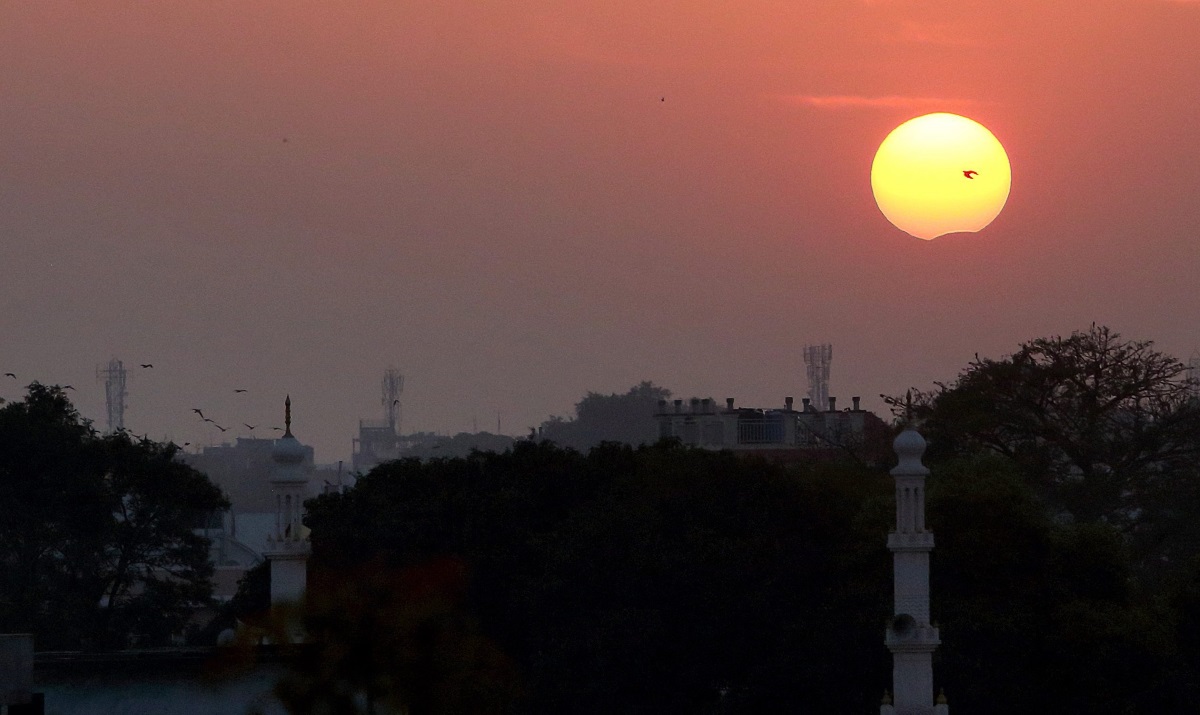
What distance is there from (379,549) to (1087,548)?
17804 millimetres

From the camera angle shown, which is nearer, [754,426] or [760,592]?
[760,592]

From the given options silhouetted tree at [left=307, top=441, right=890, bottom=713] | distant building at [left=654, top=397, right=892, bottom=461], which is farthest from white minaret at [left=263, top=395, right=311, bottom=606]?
distant building at [left=654, top=397, right=892, bottom=461]

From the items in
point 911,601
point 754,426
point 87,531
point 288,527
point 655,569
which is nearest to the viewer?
point 911,601

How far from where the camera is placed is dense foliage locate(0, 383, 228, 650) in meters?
68.1

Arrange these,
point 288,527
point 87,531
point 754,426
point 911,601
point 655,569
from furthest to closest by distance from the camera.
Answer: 1. point 754,426
2. point 87,531
3. point 655,569
4. point 288,527
5. point 911,601

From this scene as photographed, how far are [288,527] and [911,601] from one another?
44.4 ft

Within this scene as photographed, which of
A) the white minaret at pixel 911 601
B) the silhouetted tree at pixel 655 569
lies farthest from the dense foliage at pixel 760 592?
the white minaret at pixel 911 601

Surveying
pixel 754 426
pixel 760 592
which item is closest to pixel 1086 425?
pixel 760 592

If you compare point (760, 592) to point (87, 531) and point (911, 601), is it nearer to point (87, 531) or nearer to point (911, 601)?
point (911, 601)

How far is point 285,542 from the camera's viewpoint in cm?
5006

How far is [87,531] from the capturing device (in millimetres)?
→ 70250

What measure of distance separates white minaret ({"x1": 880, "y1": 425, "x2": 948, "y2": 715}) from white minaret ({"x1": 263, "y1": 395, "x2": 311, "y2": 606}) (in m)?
12.1

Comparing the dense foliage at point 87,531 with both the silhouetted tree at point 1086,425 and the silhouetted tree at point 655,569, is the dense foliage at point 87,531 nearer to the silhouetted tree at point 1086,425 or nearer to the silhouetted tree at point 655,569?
the silhouetted tree at point 655,569

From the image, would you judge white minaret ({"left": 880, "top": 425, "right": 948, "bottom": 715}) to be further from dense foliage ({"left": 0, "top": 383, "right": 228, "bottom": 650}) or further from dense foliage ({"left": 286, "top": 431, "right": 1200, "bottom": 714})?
dense foliage ({"left": 0, "top": 383, "right": 228, "bottom": 650})
